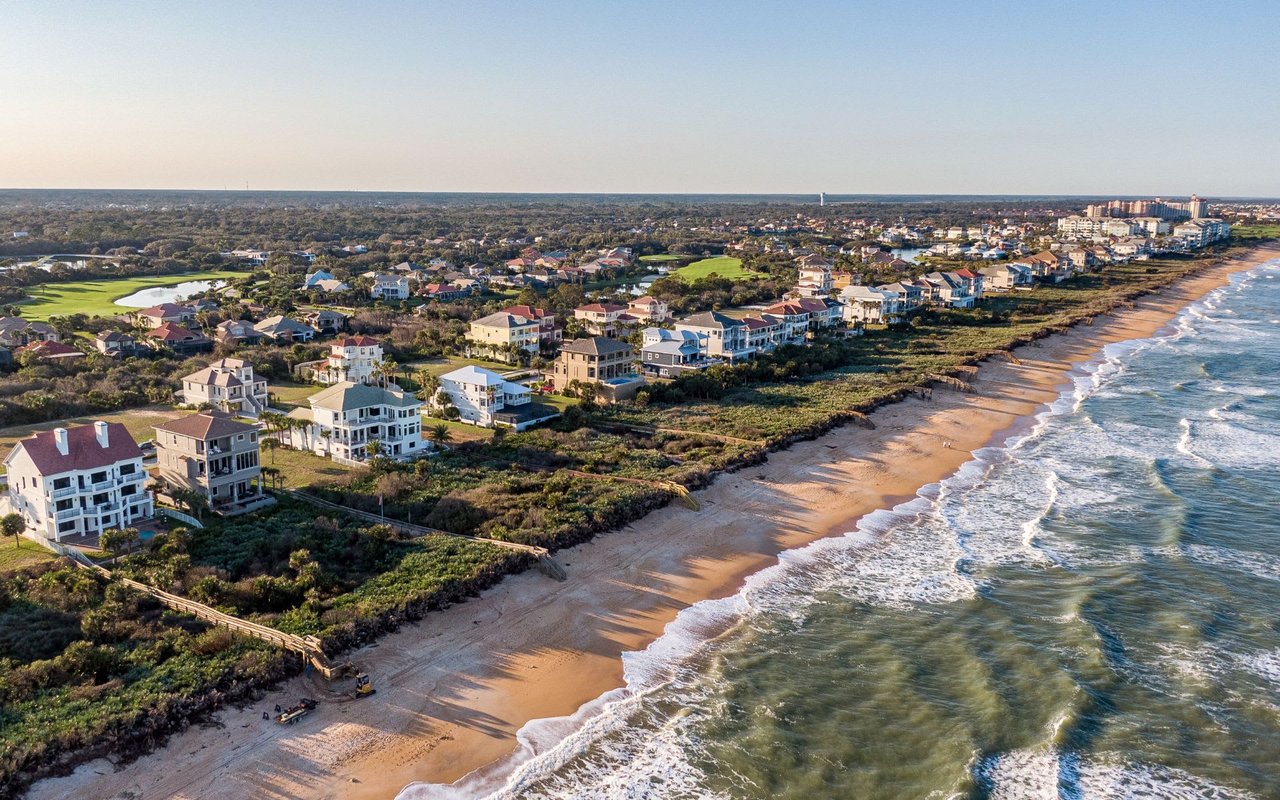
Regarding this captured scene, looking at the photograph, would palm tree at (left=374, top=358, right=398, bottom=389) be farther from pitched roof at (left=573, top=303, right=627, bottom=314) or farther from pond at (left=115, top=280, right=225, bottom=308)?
pond at (left=115, top=280, right=225, bottom=308)

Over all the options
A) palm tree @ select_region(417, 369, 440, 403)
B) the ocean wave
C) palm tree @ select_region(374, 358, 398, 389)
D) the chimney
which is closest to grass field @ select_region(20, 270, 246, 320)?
palm tree @ select_region(374, 358, 398, 389)

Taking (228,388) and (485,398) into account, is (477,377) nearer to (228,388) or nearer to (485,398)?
(485,398)

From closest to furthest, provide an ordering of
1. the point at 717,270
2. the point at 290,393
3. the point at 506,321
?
the point at 290,393 → the point at 506,321 → the point at 717,270

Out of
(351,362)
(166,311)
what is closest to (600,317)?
(351,362)

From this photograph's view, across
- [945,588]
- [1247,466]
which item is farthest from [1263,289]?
[945,588]

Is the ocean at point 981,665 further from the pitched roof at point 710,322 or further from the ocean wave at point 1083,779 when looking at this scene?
the pitched roof at point 710,322

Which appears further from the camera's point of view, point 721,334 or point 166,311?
point 166,311

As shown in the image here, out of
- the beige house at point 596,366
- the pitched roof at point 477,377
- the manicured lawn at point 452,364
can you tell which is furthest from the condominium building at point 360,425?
the manicured lawn at point 452,364
